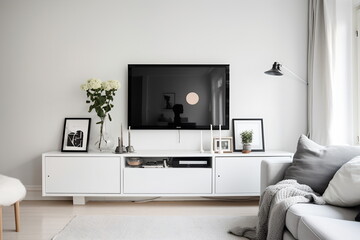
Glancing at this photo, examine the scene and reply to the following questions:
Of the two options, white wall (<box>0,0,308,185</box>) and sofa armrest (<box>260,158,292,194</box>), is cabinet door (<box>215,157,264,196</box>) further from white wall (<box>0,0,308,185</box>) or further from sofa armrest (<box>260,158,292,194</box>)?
sofa armrest (<box>260,158,292,194</box>)

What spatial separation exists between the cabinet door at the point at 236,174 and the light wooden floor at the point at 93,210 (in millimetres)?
195

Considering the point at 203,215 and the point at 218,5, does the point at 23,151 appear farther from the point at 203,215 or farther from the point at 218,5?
the point at 218,5

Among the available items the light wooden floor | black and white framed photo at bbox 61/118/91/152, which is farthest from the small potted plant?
black and white framed photo at bbox 61/118/91/152

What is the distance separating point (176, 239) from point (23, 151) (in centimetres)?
235

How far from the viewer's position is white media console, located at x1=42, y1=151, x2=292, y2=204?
3670 millimetres

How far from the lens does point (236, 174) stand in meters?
3.71

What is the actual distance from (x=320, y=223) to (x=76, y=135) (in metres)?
2.92

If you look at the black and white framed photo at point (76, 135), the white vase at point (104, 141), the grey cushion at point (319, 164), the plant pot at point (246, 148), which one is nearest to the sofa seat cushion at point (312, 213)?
the grey cushion at point (319, 164)

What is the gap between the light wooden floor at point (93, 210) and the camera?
3.03 metres

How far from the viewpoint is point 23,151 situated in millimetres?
4035

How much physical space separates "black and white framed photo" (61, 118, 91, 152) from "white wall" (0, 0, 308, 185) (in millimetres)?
97

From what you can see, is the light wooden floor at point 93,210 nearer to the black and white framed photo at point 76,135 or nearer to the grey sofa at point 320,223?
the black and white framed photo at point 76,135

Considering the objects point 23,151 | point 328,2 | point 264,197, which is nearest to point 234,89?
point 328,2

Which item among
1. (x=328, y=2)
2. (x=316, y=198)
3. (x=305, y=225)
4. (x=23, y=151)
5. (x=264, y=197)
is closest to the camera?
(x=305, y=225)
